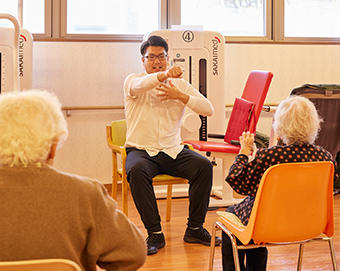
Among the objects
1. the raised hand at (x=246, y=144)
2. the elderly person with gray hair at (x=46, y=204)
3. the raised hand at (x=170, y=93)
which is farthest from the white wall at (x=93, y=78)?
the elderly person with gray hair at (x=46, y=204)

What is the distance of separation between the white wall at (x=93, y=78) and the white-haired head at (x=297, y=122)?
8.49 feet

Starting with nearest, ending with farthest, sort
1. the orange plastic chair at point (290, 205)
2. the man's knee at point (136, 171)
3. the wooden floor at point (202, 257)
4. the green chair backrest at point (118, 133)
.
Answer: the orange plastic chair at point (290, 205) < the wooden floor at point (202, 257) < the man's knee at point (136, 171) < the green chair backrest at point (118, 133)

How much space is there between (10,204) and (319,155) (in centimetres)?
126

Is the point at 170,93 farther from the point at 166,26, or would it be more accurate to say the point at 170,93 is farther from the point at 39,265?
the point at 39,265

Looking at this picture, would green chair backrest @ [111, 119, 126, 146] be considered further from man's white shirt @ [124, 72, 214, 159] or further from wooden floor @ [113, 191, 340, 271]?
wooden floor @ [113, 191, 340, 271]

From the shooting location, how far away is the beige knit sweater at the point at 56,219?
1121 millimetres

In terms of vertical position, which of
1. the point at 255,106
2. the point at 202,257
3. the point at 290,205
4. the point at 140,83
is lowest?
the point at 202,257

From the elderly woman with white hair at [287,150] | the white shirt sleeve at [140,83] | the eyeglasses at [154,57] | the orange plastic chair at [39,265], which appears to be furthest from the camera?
the eyeglasses at [154,57]

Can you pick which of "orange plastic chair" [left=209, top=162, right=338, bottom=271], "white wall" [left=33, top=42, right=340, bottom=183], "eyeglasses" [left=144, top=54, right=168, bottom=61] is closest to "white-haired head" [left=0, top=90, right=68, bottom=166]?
"orange plastic chair" [left=209, top=162, right=338, bottom=271]

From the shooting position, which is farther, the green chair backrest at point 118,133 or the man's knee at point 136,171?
the green chair backrest at point 118,133

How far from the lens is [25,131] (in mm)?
1168

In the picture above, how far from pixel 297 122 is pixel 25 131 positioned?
116cm

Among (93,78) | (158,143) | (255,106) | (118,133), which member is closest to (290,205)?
(158,143)

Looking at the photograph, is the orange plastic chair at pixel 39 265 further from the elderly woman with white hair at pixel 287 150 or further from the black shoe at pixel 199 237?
the black shoe at pixel 199 237
